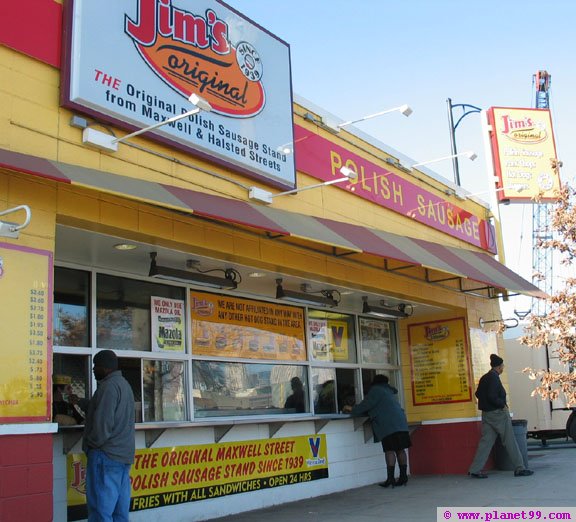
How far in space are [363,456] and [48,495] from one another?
6.19 meters

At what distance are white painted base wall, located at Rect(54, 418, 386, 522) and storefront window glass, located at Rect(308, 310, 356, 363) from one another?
3.42 feet

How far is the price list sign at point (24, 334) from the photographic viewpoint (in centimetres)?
527

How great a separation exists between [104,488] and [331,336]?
5735 mm

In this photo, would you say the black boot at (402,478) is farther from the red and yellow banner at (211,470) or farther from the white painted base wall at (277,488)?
the red and yellow banner at (211,470)

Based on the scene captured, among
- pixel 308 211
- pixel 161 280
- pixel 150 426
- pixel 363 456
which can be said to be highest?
pixel 308 211

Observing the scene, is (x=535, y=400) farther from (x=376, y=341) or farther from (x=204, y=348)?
(x=204, y=348)

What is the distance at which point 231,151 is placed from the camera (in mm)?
7836

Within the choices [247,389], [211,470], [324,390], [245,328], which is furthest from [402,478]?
[211,470]

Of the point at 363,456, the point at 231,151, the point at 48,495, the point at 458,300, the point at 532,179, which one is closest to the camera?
the point at 48,495

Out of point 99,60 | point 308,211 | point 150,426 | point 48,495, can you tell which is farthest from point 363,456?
point 99,60

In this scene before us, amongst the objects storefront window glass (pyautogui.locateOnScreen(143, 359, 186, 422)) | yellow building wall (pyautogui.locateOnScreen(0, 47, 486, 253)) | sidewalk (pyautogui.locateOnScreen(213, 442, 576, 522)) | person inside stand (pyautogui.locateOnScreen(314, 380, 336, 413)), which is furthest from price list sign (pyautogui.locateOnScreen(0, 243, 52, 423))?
person inside stand (pyautogui.locateOnScreen(314, 380, 336, 413))

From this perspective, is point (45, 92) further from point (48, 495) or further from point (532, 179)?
point (532, 179)

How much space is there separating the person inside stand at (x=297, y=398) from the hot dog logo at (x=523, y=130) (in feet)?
27.4

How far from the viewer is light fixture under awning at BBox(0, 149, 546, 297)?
5395 mm
